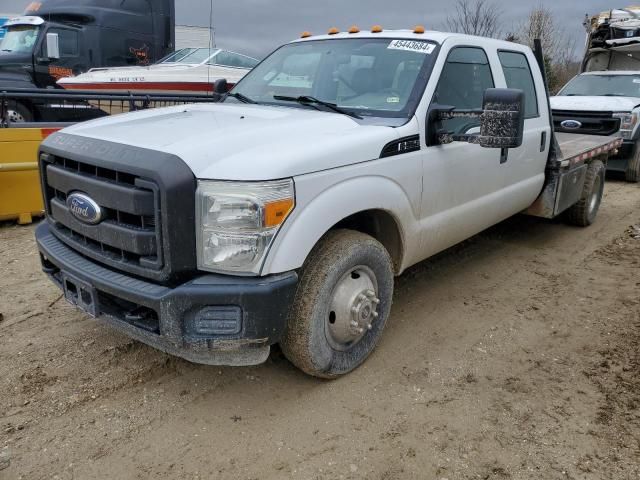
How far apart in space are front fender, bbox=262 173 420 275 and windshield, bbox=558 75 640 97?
30.8ft

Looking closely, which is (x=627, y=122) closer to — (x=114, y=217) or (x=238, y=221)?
(x=238, y=221)

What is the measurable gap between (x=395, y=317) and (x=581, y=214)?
3.65 meters

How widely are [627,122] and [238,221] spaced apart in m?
9.38

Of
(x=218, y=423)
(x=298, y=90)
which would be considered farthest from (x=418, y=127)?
(x=218, y=423)

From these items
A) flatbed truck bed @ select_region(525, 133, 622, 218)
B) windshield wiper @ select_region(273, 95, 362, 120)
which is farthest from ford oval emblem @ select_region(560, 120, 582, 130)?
windshield wiper @ select_region(273, 95, 362, 120)

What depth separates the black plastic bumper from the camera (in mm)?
2580

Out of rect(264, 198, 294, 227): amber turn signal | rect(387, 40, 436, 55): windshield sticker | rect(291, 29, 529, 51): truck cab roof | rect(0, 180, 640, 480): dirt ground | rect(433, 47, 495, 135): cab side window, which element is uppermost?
rect(291, 29, 529, 51): truck cab roof

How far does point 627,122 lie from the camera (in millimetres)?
9727

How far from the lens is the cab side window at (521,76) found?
4.68 m

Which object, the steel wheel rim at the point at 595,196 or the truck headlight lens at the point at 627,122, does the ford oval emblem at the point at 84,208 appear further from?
the truck headlight lens at the point at 627,122

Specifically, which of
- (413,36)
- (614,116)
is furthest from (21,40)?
(614,116)

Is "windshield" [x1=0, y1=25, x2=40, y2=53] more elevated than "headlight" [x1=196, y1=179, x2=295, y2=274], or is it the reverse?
"windshield" [x1=0, y1=25, x2=40, y2=53]

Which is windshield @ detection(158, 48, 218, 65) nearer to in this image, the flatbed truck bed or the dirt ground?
the flatbed truck bed

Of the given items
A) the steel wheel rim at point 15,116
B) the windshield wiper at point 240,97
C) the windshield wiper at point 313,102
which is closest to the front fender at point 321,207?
the windshield wiper at point 313,102
